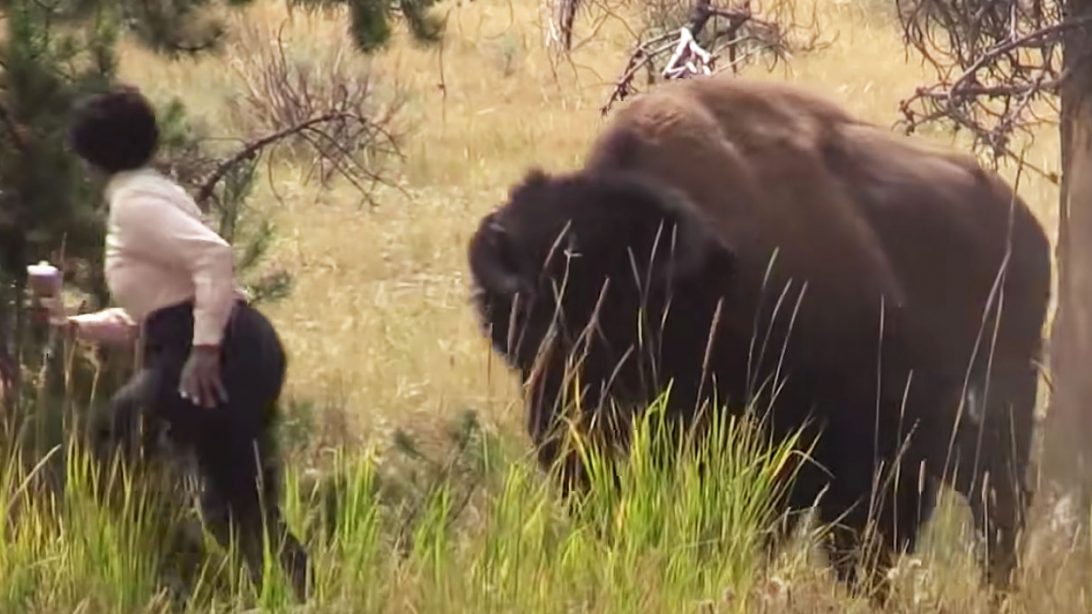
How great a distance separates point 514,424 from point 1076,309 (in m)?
1.81

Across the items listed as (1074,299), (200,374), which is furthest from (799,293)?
(200,374)

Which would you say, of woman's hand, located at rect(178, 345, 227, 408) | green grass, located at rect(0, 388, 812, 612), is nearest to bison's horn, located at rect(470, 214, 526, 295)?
green grass, located at rect(0, 388, 812, 612)

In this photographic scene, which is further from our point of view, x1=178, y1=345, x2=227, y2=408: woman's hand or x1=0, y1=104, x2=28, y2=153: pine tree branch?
x1=0, y1=104, x2=28, y2=153: pine tree branch

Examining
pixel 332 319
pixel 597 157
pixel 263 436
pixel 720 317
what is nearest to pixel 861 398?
pixel 720 317

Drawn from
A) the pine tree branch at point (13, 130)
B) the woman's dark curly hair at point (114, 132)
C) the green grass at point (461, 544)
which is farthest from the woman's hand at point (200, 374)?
the pine tree branch at point (13, 130)

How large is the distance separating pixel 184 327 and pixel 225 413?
0.27 meters

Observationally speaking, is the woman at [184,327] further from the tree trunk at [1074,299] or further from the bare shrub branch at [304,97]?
the bare shrub branch at [304,97]

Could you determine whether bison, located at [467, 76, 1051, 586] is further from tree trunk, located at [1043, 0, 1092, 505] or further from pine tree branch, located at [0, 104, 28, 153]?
pine tree branch, located at [0, 104, 28, 153]

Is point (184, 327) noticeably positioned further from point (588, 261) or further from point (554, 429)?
point (588, 261)

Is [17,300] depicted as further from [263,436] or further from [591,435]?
[591,435]

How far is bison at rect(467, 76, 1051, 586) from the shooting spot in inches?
237

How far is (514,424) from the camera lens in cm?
620

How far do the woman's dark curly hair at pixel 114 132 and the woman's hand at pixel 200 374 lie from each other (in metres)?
0.58

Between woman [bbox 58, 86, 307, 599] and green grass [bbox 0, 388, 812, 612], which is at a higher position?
woman [bbox 58, 86, 307, 599]
